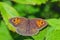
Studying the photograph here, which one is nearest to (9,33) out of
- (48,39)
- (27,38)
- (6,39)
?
(6,39)

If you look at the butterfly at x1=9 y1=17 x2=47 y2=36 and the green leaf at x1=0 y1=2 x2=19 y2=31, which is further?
the green leaf at x1=0 y1=2 x2=19 y2=31

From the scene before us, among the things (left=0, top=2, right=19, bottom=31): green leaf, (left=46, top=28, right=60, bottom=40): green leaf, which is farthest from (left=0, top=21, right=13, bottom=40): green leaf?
(left=46, top=28, right=60, bottom=40): green leaf

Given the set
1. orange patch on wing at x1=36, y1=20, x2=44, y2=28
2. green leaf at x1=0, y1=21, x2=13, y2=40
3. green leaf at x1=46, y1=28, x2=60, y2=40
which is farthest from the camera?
green leaf at x1=0, y1=21, x2=13, y2=40

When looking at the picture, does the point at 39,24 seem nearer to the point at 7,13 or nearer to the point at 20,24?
the point at 20,24

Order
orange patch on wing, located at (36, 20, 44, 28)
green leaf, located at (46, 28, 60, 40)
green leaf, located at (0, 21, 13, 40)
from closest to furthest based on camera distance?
green leaf, located at (46, 28, 60, 40)
orange patch on wing, located at (36, 20, 44, 28)
green leaf, located at (0, 21, 13, 40)

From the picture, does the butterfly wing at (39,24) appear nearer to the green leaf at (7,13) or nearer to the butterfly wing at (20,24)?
the butterfly wing at (20,24)

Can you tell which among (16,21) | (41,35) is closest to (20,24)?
(16,21)

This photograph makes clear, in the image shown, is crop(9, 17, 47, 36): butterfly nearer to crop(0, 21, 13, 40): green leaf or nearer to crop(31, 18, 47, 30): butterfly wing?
crop(31, 18, 47, 30): butterfly wing

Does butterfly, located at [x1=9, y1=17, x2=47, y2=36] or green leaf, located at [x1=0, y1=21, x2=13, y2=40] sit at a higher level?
butterfly, located at [x1=9, y1=17, x2=47, y2=36]
